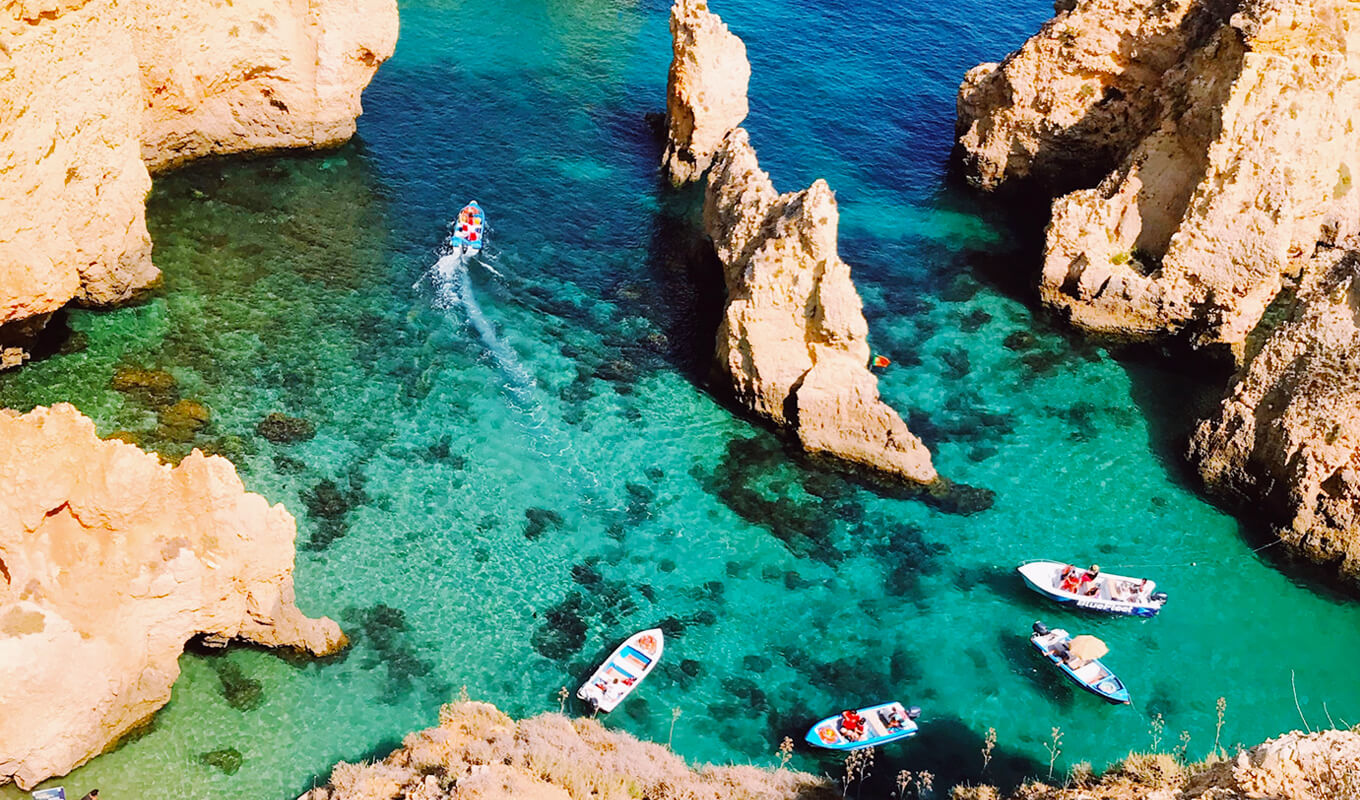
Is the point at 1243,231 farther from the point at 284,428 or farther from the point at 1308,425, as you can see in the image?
the point at 284,428

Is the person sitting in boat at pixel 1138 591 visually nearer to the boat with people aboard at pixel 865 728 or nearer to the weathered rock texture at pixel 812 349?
the weathered rock texture at pixel 812 349

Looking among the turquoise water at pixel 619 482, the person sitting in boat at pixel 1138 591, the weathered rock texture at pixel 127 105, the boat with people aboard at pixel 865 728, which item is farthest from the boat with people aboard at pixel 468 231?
the person sitting in boat at pixel 1138 591

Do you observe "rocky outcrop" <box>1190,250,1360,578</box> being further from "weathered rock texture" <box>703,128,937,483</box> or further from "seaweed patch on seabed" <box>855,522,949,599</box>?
"seaweed patch on seabed" <box>855,522,949,599</box>

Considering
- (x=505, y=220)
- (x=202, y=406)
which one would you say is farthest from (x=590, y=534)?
(x=505, y=220)

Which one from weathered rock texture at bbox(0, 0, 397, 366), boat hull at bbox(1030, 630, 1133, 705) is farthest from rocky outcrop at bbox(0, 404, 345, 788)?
boat hull at bbox(1030, 630, 1133, 705)

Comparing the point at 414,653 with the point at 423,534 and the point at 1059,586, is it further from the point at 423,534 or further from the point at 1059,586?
the point at 1059,586
